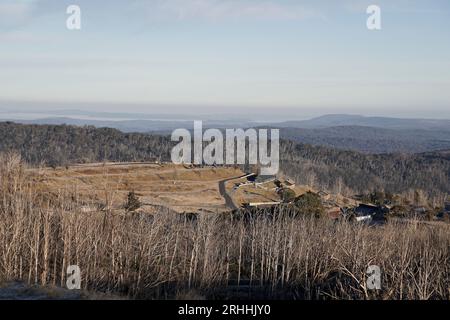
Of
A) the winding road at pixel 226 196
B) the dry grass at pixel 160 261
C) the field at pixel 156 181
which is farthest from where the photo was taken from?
the winding road at pixel 226 196

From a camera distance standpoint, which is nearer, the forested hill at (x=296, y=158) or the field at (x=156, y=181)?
the field at (x=156, y=181)

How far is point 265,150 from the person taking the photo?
110 m

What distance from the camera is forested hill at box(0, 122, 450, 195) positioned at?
331ft

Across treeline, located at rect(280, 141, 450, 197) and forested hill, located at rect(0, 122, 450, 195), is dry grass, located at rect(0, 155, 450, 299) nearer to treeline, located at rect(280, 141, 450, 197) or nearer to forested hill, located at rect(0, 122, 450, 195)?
treeline, located at rect(280, 141, 450, 197)

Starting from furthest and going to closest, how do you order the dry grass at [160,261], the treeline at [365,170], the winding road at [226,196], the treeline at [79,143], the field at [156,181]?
the treeline at [365,170]
the treeline at [79,143]
the winding road at [226,196]
the field at [156,181]
the dry grass at [160,261]

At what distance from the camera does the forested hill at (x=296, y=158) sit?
3976 inches

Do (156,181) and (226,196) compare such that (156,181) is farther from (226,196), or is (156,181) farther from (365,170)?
(365,170)

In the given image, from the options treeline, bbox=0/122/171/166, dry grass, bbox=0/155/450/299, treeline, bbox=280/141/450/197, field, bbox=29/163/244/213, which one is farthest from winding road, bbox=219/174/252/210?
treeline, bbox=0/122/171/166

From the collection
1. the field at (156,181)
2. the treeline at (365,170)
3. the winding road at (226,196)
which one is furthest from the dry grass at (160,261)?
the treeline at (365,170)

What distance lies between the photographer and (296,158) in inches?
4843

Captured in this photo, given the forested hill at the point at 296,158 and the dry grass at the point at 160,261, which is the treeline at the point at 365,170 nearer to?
the forested hill at the point at 296,158

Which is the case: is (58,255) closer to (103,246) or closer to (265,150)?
(103,246)
